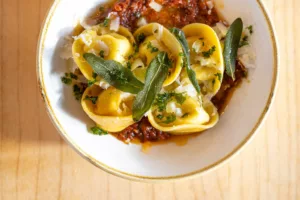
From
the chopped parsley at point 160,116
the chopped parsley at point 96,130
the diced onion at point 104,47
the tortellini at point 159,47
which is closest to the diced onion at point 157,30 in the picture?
the tortellini at point 159,47

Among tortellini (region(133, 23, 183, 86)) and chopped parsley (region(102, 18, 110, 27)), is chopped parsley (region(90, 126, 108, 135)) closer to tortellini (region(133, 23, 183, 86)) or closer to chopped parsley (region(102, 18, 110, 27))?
tortellini (region(133, 23, 183, 86))

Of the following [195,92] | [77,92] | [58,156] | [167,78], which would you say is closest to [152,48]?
[167,78]

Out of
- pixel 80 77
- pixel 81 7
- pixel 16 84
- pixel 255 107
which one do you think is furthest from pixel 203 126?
pixel 16 84

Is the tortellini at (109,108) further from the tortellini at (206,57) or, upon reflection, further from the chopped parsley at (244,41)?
the chopped parsley at (244,41)

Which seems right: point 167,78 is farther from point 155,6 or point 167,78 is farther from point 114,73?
point 155,6

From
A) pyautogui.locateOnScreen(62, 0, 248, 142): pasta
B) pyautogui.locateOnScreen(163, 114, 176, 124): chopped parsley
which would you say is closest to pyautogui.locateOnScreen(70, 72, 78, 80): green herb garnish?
pyautogui.locateOnScreen(62, 0, 248, 142): pasta

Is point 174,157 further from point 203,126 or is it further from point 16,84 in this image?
point 16,84
